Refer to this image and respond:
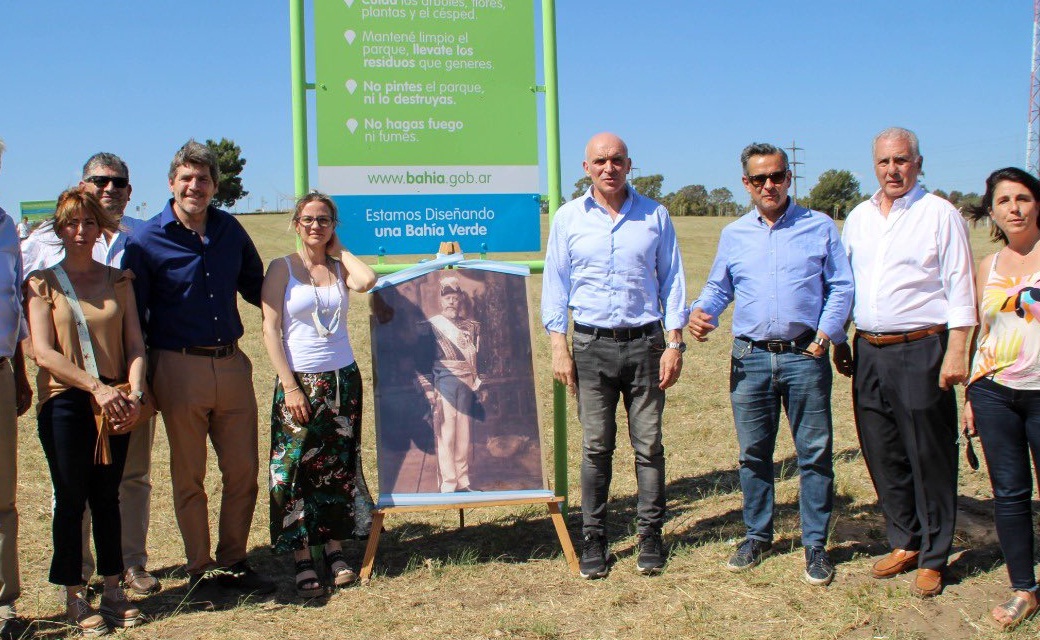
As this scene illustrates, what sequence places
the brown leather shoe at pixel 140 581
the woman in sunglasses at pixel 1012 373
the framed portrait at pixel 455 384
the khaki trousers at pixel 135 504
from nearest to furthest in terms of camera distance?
the woman in sunglasses at pixel 1012 373
the brown leather shoe at pixel 140 581
the khaki trousers at pixel 135 504
the framed portrait at pixel 455 384

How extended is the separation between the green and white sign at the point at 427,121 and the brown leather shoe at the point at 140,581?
2123 mm

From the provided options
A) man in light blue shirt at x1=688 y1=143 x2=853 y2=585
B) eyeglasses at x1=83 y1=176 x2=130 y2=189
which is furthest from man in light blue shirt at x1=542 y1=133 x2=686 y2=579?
eyeglasses at x1=83 y1=176 x2=130 y2=189

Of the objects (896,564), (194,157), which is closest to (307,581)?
(194,157)

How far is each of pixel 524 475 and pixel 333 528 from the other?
1091 mm

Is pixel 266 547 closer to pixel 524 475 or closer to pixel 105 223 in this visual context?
pixel 524 475

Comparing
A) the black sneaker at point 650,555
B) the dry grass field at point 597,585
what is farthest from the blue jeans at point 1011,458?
the black sneaker at point 650,555

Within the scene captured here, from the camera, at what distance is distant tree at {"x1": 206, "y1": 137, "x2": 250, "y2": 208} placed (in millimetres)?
61469

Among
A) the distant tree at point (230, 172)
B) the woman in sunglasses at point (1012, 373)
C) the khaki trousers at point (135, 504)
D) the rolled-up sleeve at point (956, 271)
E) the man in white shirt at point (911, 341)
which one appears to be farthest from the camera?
the distant tree at point (230, 172)

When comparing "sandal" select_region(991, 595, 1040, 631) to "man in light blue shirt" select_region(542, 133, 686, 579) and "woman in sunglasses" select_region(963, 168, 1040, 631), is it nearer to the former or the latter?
"woman in sunglasses" select_region(963, 168, 1040, 631)

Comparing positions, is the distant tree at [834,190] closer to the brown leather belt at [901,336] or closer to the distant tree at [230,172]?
the distant tree at [230,172]

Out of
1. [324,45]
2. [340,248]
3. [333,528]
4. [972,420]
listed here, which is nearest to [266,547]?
[333,528]

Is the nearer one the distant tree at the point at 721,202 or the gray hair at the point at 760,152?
the gray hair at the point at 760,152

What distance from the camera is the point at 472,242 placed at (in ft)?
17.2

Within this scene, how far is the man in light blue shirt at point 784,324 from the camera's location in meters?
4.35
